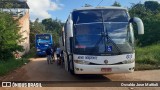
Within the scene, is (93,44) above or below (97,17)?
below

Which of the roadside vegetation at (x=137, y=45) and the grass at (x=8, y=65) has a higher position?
the roadside vegetation at (x=137, y=45)

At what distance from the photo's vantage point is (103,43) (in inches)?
478

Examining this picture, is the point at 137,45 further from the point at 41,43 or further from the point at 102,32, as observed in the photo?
the point at 102,32

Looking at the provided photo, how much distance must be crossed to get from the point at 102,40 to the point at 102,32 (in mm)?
366

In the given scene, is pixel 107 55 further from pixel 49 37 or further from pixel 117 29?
pixel 49 37

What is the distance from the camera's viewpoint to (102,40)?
12172mm

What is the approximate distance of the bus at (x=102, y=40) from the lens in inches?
470

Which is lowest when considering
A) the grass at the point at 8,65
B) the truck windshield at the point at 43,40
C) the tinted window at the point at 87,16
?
the grass at the point at 8,65

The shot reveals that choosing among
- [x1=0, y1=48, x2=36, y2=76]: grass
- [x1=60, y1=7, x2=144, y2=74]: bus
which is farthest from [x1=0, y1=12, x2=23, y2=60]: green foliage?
[x1=60, y1=7, x2=144, y2=74]: bus

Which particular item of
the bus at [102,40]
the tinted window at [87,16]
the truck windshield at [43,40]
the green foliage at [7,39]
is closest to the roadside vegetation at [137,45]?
the green foliage at [7,39]

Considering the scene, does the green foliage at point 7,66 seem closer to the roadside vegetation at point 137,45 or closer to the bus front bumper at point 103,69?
the roadside vegetation at point 137,45

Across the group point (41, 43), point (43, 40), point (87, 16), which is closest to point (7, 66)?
point (87, 16)

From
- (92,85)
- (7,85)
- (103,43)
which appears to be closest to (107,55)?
(103,43)

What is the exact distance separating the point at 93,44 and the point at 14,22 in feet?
53.6
